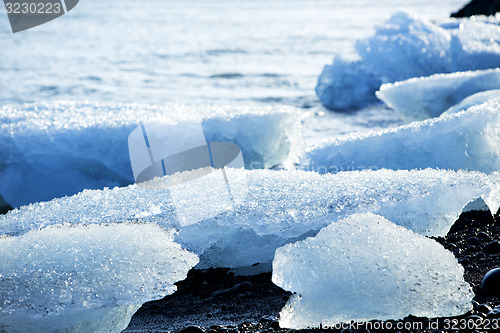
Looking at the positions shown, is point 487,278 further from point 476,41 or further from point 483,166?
point 476,41

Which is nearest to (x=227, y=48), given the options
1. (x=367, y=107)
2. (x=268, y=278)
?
(x=367, y=107)

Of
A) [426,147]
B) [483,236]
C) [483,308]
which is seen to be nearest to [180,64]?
[426,147]

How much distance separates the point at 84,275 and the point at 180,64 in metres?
9.75

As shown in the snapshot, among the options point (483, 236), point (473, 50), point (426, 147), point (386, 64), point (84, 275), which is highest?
point (84, 275)

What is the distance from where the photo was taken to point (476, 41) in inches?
279

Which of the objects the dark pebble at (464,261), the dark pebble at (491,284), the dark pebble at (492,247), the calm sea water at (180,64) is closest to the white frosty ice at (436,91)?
the calm sea water at (180,64)

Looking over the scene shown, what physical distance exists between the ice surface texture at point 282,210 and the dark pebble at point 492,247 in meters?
0.17

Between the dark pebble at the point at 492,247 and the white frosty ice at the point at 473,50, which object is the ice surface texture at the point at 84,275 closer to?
the dark pebble at the point at 492,247

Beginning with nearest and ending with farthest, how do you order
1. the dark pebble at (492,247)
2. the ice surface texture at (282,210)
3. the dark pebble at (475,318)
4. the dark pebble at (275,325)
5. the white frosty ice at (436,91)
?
the dark pebble at (475,318) < the dark pebble at (275,325) < the ice surface texture at (282,210) < the dark pebble at (492,247) < the white frosty ice at (436,91)

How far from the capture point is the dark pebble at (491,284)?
199cm

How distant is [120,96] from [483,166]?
5.90 m

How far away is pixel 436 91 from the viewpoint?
17.2 feet

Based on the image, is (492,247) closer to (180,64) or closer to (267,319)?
(267,319)

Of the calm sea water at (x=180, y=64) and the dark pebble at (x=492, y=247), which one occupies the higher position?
the dark pebble at (x=492, y=247)
